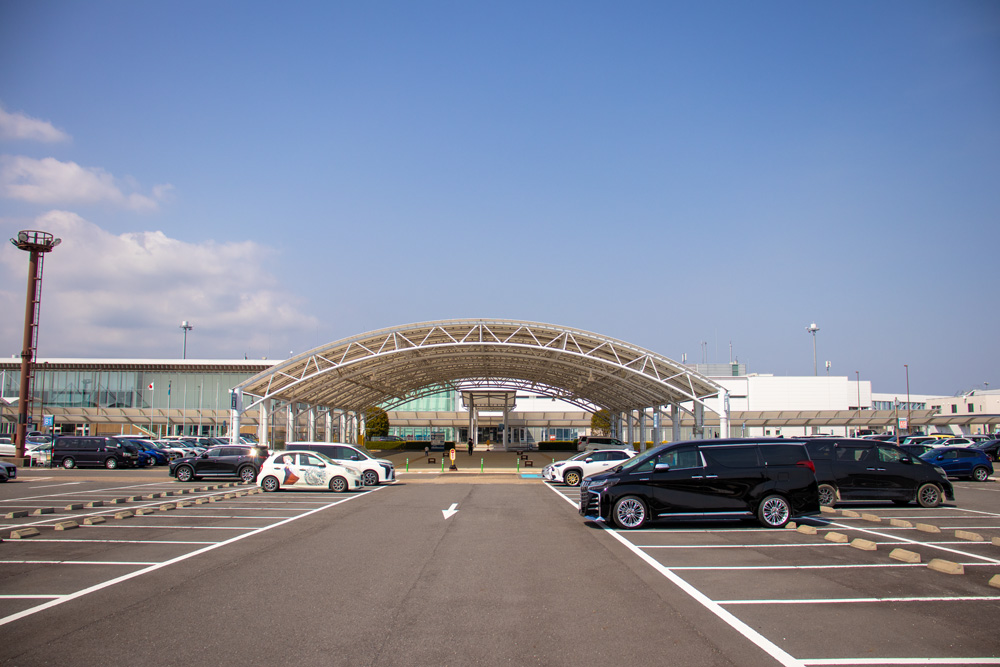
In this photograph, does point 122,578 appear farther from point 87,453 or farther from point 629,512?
point 87,453

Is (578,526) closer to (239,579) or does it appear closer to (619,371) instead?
(239,579)

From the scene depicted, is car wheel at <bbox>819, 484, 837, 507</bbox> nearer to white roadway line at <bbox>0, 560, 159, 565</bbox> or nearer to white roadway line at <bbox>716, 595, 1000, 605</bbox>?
white roadway line at <bbox>716, 595, 1000, 605</bbox>

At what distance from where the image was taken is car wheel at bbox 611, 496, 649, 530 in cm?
1259

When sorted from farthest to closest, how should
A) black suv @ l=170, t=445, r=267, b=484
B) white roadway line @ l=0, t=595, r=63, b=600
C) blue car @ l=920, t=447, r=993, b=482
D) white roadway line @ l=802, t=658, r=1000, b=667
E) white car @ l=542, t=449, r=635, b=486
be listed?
black suv @ l=170, t=445, r=267, b=484 < blue car @ l=920, t=447, r=993, b=482 < white car @ l=542, t=449, r=635, b=486 < white roadway line @ l=0, t=595, r=63, b=600 < white roadway line @ l=802, t=658, r=1000, b=667

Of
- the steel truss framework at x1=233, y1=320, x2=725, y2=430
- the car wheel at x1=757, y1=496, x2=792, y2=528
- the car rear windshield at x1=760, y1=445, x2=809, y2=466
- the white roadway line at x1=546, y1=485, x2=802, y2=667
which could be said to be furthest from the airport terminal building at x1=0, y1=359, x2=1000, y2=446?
the white roadway line at x1=546, y1=485, x2=802, y2=667

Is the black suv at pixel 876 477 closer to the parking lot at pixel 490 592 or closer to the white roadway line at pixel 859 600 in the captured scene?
the parking lot at pixel 490 592

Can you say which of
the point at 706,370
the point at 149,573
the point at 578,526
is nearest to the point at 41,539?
the point at 149,573

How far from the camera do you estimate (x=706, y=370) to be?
87.8 meters

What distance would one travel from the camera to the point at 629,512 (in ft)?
41.5

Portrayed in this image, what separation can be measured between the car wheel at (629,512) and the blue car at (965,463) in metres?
19.6

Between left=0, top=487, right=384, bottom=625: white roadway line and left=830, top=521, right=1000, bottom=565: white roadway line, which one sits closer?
left=0, top=487, right=384, bottom=625: white roadway line

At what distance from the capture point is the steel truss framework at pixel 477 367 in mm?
35188

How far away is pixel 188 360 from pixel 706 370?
60830 millimetres

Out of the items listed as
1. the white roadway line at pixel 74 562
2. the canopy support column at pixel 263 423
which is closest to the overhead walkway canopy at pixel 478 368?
the canopy support column at pixel 263 423
